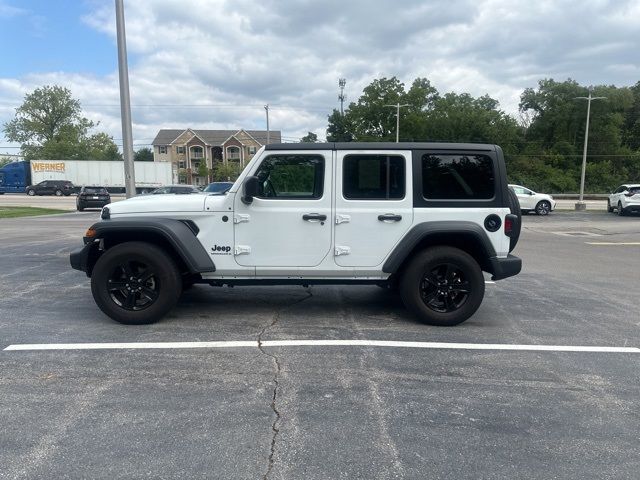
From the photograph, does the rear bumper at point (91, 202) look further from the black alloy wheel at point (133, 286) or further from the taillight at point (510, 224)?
the taillight at point (510, 224)

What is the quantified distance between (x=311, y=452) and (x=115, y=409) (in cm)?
150

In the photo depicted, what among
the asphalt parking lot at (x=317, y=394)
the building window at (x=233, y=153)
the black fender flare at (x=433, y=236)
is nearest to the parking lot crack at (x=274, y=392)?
the asphalt parking lot at (x=317, y=394)

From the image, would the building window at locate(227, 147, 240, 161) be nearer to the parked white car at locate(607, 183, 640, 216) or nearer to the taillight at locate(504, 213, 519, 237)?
the parked white car at locate(607, 183, 640, 216)

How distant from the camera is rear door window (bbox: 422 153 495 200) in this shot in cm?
530

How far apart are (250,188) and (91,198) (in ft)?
85.9

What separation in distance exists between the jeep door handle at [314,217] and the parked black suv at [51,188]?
46689 mm

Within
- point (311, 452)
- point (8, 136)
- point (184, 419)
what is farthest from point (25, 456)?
point (8, 136)

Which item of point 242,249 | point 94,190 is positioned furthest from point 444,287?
point 94,190

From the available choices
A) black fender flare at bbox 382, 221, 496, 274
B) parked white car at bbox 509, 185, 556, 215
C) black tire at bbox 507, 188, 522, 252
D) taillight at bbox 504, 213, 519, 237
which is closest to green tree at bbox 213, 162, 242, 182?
parked white car at bbox 509, 185, 556, 215

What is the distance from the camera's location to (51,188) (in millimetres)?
45406

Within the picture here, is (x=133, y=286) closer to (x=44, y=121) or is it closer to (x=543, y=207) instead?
(x=543, y=207)

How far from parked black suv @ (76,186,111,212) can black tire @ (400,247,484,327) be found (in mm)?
26109

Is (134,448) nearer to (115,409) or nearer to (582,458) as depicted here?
(115,409)

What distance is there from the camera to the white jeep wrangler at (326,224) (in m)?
5.24
